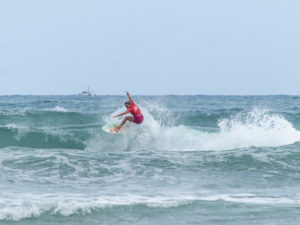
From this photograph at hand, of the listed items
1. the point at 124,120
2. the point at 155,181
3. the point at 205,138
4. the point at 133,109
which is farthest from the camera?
the point at 205,138

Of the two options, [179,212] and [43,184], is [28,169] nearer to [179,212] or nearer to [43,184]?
[43,184]

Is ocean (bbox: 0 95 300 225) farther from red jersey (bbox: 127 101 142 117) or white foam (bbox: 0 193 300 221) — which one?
red jersey (bbox: 127 101 142 117)

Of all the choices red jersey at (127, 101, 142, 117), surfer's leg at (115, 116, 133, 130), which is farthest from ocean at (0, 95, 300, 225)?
red jersey at (127, 101, 142, 117)

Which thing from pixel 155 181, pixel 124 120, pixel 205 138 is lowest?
pixel 155 181

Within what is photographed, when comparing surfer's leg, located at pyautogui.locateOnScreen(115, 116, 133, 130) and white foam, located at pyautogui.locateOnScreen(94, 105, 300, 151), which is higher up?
surfer's leg, located at pyautogui.locateOnScreen(115, 116, 133, 130)

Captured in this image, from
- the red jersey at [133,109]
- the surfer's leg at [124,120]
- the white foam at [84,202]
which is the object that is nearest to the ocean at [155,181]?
the white foam at [84,202]

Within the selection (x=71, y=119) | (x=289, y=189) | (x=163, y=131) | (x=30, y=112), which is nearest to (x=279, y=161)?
(x=289, y=189)

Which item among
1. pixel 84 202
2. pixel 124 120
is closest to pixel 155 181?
pixel 84 202

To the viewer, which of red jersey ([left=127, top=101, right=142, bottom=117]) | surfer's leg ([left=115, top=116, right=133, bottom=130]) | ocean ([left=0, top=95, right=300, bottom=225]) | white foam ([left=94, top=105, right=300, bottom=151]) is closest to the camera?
ocean ([left=0, top=95, right=300, bottom=225])

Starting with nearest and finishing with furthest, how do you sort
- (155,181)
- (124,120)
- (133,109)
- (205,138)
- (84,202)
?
1. (84,202)
2. (155,181)
3. (133,109)
4. (124,120)
5. (205,138)

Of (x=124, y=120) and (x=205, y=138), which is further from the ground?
(x=124, y=120)

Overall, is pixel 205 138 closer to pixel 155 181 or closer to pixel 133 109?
pixel 133 109

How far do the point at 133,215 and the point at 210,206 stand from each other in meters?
1.23

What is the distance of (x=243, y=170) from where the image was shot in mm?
10117
